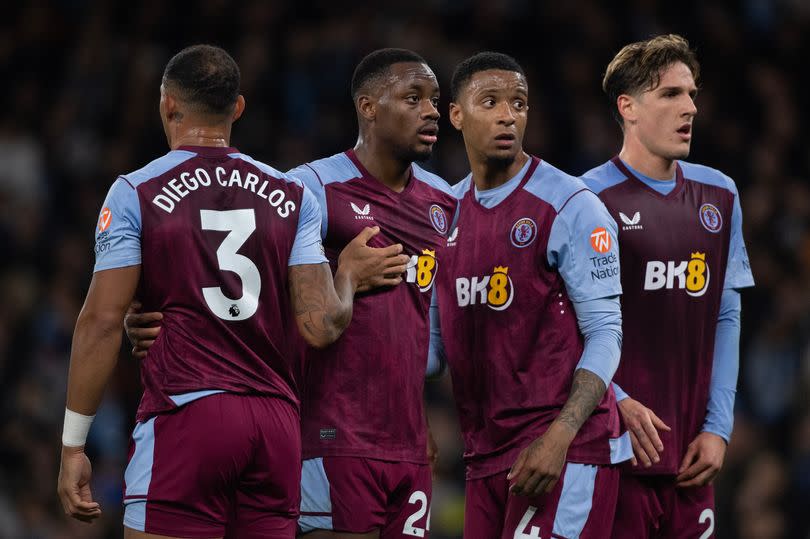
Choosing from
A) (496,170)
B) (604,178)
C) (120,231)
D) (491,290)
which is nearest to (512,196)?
(496,170)

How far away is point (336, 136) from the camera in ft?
37.8

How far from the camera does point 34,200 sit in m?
11.1

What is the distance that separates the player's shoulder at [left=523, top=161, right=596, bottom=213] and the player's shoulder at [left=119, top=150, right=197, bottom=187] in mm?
1449

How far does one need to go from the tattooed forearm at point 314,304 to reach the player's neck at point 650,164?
1.65 metres

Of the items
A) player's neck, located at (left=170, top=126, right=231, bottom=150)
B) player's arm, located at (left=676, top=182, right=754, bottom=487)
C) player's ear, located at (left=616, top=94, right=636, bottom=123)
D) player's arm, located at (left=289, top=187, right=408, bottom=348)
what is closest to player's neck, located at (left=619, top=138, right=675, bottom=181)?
player's ear, located at (left=616, top=94, right=636, bottom=123)

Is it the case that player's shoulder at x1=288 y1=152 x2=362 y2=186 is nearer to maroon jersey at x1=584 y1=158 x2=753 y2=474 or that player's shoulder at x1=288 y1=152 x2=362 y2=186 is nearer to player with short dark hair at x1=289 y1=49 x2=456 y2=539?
player with short dark hair at x1=289 y1=49 x2=456 y2=539

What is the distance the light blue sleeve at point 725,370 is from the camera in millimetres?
5598

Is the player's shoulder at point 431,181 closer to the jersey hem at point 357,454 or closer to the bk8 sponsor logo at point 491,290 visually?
the bk8 sponsor logo at point 491,290

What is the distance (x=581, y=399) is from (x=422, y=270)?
2.82 feet

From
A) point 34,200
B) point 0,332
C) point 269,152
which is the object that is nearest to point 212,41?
point 269,152

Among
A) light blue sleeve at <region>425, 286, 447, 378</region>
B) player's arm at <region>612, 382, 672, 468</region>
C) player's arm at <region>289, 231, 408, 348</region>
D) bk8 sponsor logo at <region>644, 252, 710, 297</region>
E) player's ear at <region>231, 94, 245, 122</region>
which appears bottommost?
player's arm at <region>612, 382, 672, 468</region>

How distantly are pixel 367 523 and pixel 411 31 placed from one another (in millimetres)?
7915

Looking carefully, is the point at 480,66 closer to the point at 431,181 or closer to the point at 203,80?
the point at 431,181

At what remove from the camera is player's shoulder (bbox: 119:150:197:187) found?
4598 mm
